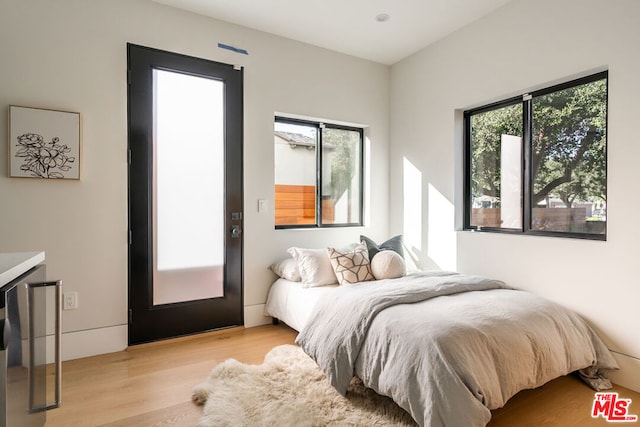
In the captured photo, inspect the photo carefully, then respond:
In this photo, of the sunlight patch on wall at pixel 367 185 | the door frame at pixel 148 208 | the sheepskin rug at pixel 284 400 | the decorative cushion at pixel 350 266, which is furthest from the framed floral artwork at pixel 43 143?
the sunlight patch on wall at pixel 367 185

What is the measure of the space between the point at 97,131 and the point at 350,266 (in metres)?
2.25

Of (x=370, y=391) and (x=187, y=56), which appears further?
(x=187, y=56)

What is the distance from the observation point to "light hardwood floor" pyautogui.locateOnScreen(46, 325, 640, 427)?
1.91 meters

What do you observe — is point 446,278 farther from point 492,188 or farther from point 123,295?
point 123,295

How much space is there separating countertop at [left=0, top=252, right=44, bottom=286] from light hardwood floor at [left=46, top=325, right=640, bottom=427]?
1.11 meters

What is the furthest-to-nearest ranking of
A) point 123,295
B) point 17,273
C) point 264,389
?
point 123,295 → point 264,389 → point 17,273

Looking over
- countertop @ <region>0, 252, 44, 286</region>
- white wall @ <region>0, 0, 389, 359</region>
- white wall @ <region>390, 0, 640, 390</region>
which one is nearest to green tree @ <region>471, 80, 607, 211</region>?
white wall @ <region>390, 0, 640, 390</region>

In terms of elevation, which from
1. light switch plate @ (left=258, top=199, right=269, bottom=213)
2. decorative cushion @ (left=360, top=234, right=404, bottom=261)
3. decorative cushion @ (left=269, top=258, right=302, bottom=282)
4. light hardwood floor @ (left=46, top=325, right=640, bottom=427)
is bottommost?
light hardwood floor @ (left=46, top=325, right=640, bottom=427)

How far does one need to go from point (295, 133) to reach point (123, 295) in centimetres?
219

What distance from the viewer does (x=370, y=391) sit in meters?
2.17

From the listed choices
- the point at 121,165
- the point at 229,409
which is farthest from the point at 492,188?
the point at 121,165

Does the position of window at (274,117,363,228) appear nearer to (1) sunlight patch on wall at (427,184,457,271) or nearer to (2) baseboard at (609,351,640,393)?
(1) sunlight patch on wall at (427,184,457,271)

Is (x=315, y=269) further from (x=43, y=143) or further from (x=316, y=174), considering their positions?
(x=43, y=143)

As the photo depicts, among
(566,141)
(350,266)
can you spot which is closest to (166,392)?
(350,266)
